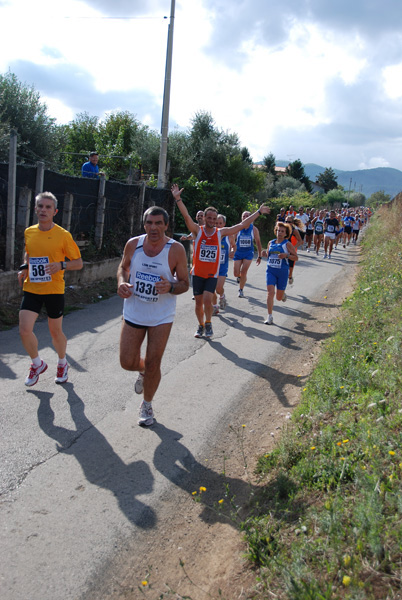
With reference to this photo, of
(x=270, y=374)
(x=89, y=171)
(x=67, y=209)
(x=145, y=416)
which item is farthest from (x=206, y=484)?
(x=89, y=171)

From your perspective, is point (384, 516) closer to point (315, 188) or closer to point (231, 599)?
point (231, 599)

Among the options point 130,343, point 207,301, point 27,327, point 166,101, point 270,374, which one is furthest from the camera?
point 166,101

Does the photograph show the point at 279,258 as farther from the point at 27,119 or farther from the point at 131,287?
the point at 27,119

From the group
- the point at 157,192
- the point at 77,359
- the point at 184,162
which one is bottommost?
the point at 77,359

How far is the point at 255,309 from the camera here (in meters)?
10.8

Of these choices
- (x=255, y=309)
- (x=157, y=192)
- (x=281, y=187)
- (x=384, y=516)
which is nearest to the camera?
(x=384, y=516)

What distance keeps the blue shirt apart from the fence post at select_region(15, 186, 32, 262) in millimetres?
3847

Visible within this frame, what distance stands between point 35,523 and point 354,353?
4.12 meters

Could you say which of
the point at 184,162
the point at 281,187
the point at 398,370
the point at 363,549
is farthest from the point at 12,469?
the point at 281,187

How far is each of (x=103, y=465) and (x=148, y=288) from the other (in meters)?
1.55

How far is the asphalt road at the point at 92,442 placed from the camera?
10.3ft

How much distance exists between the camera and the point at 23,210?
9508 millimetres

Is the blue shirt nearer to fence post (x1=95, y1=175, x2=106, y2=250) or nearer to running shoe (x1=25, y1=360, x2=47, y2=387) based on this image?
fence post (x1=95, y1=175, x2=106, y2=250)

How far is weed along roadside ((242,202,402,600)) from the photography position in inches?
103
